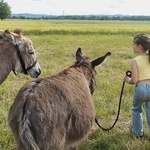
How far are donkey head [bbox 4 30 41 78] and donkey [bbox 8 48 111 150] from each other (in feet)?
3.46

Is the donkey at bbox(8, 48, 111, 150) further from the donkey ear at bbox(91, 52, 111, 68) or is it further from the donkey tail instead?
the donkey ear at bbox(91, 52, 111, 68)

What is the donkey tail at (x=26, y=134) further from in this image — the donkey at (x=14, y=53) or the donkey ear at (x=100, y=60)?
the donkey at (x=14, y=53)

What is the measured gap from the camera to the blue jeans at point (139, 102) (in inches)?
200

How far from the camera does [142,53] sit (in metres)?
5.11

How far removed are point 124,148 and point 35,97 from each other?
241cm

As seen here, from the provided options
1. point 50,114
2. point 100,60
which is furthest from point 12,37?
point 50,114

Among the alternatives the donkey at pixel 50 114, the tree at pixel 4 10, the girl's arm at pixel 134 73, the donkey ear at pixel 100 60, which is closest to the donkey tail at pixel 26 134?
the donkey at pixel 50 114

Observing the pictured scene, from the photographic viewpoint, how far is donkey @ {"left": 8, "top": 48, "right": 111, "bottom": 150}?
3.02 meters

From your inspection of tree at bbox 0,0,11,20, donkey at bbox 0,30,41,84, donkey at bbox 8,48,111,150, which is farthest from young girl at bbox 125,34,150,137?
tree at bbox 0,0,11,20

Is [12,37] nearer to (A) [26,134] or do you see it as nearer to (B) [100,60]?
(B) [100,60]

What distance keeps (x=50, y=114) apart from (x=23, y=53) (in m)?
1.73

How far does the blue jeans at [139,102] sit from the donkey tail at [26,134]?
8.55 ft

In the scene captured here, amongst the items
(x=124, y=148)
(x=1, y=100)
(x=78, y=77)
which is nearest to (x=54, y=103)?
(x=78, y=77)

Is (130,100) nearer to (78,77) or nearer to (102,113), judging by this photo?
(102,113)
